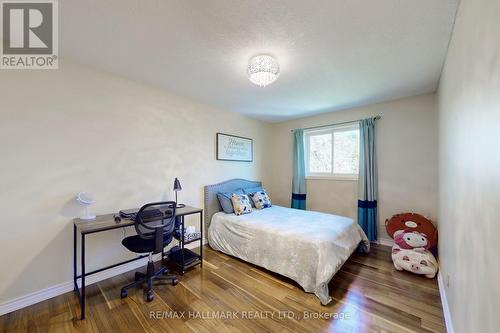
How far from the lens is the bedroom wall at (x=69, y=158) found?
1820 mm

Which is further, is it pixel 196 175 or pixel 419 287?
pixel 196 175

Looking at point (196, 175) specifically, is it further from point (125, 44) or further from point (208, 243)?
point (125, 44)

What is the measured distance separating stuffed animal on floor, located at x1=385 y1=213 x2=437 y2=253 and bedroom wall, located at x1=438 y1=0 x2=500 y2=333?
1.12 meters

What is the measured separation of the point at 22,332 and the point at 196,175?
2.23 m

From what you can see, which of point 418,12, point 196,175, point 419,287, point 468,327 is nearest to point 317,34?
point 418,12

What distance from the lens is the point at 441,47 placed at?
1.84m

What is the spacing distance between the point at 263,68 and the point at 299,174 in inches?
105

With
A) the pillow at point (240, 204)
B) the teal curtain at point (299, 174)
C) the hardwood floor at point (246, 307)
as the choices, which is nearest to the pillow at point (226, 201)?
the pillow at point (240, 204)

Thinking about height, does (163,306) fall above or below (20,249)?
below

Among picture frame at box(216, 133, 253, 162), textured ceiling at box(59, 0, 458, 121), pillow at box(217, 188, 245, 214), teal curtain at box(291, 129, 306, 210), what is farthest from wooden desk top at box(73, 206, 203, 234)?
teal curtain at box(291, 129, 306, 210)

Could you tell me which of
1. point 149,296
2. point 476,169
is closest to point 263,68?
point 476,169

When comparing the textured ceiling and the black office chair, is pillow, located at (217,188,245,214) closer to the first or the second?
the black office chair

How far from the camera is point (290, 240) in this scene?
7.53 feet

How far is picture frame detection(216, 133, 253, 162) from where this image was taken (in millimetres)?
3623
